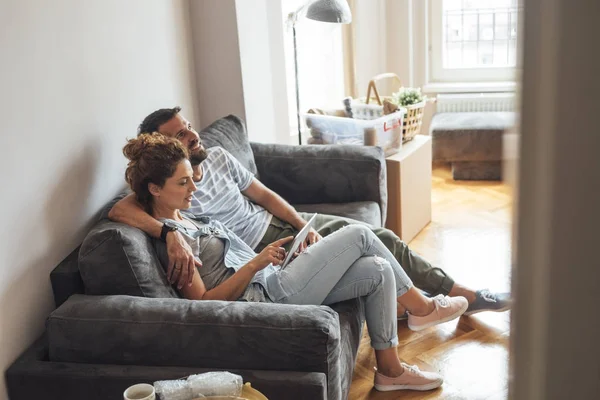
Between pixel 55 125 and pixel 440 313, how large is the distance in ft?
4.80

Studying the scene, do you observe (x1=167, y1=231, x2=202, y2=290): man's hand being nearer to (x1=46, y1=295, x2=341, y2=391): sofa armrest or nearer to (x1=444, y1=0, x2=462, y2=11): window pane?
(x1=46, y1=295, x2=341, y2=391): sofa armrest

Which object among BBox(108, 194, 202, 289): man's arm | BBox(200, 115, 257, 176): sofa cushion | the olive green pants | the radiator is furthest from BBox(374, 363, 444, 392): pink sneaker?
the radiator

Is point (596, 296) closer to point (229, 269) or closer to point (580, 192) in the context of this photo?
point (580, 192)

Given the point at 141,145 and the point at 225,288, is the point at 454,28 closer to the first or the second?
the point at 141,145

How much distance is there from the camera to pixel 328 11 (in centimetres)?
328

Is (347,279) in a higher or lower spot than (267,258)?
lower

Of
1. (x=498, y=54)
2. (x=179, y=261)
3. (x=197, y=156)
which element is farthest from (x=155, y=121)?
(x=498, y=54)

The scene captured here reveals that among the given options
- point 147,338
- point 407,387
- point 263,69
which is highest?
point 263,69

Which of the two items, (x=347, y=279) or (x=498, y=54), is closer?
(x=347, y=279)

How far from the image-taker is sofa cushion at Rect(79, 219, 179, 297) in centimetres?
193

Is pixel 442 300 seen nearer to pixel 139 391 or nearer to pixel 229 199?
pixel 229 199

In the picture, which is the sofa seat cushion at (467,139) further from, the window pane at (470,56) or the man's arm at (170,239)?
the man's arm at (170,239)

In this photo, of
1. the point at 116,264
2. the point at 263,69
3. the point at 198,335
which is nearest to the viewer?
the point at 198,335

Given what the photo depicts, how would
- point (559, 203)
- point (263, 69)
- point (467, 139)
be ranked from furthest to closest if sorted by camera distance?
point (467, 139) → point (263, 69) → point (559, 203)
